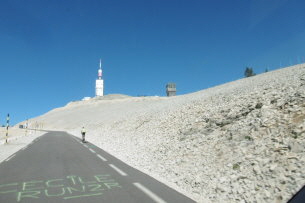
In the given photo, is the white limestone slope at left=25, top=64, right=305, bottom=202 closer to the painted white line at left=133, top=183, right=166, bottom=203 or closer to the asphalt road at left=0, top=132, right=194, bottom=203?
the asphalt road at left=0, top=132, right=194, bottom=203

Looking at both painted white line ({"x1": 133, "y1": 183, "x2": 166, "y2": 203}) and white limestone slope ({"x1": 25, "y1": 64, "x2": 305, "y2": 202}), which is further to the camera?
white limestone slope ({"x1": 25, "y1": 64, "x2": 305, "y2": 202})

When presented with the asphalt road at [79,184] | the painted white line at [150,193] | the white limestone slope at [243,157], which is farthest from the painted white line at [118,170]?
the painted white line at [150,193]

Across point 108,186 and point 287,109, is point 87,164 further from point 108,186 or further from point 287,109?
point 287,109

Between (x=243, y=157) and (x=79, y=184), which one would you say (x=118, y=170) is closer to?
(x=79, y=184)

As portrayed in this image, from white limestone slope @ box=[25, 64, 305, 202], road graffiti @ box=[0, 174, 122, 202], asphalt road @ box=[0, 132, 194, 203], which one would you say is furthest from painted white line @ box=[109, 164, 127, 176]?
white limestone slope @ box=[25, 64, 305, 202]

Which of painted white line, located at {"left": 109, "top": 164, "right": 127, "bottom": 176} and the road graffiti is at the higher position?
painted white line, located at {"left": 109, "top": 164, "right": 127, "bottom": 176}

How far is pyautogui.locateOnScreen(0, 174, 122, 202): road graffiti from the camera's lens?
755cm

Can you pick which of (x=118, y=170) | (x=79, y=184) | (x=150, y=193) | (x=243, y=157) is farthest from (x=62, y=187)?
(x=243, y=157)

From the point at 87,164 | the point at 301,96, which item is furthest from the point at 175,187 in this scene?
the point at 301,96

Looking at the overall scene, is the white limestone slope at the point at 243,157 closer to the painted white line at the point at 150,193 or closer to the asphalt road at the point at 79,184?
the asphalt road at the point at 79,184

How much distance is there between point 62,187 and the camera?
8.33 meters

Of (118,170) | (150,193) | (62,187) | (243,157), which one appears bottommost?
(150,193)

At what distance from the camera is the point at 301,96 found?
1338cm

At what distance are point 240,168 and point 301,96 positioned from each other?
260 inches
